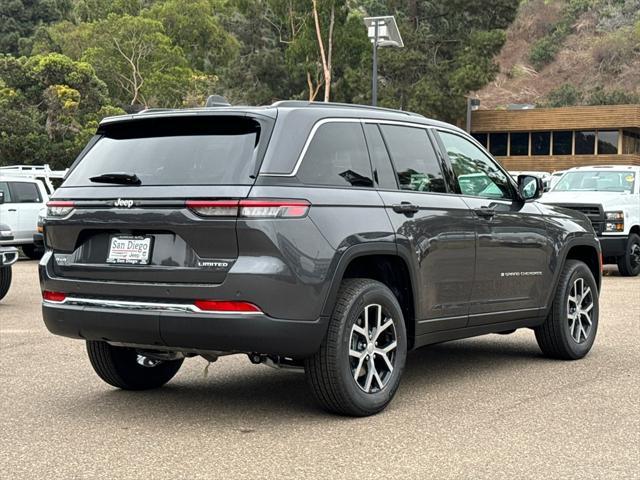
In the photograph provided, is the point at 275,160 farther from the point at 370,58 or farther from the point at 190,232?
the point at 370,58

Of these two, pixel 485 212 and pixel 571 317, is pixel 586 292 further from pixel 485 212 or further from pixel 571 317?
pixel 485 212

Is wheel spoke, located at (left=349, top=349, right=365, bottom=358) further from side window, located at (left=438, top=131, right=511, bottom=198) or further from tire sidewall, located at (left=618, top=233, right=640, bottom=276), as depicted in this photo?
tire sidewall, located at (left=618, top=233, right=640, bottom=276)

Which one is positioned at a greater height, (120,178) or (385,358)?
(120,178)

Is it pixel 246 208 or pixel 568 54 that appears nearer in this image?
pixel 246 208

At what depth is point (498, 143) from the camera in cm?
6247

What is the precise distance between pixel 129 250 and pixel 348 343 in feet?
4.53

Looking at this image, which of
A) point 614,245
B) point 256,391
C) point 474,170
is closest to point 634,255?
point 614,245

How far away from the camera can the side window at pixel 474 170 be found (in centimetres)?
743

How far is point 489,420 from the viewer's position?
6.14 m

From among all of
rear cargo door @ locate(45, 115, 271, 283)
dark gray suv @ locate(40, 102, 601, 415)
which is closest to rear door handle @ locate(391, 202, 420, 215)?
dark gray suv @ locate(40, 102, 601, 415)

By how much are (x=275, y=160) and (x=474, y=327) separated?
7.50 feet

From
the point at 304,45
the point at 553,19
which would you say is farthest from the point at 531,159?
the point at 553,19

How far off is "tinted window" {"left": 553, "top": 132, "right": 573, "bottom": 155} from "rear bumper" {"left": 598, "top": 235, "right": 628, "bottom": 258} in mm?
43890

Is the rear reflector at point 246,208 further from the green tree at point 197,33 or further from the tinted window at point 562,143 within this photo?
the green tree at point 197,33
